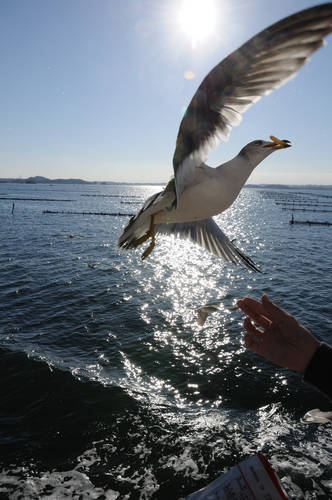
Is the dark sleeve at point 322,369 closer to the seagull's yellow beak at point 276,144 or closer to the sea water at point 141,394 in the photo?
the seagull's yellow beak at point 276,144

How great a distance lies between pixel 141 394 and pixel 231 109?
8.91 meters

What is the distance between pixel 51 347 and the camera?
11.9 metres

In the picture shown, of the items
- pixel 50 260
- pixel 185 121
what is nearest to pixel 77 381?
pixel 185 121

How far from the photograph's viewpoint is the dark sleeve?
2084 millimetres

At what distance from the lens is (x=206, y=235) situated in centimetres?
540

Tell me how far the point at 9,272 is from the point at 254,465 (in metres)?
21.1

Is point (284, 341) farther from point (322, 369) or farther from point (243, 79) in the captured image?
point (243, 79)

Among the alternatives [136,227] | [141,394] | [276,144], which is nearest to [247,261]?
[136,227]

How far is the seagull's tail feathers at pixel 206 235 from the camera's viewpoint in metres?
4.95

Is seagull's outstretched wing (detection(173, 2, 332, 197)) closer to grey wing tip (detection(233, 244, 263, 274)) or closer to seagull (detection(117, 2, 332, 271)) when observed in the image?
seagull (detection(117, 2, 332, 271))

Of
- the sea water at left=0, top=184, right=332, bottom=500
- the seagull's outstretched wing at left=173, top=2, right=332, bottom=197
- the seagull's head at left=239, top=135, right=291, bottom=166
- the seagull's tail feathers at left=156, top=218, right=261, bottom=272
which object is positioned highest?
the seagull's outstretched wing at left=173, top=2, right=332, bottom=197

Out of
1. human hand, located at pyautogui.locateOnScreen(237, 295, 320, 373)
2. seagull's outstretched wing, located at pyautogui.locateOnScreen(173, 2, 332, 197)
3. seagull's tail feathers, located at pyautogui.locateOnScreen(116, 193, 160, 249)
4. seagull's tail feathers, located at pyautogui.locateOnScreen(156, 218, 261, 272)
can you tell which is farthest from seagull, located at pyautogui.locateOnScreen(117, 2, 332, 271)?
seagull's tail feathers, located at pyautogui.locateOnScreen(156, 218, 261, 272)

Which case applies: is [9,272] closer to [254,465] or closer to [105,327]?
[105,327]

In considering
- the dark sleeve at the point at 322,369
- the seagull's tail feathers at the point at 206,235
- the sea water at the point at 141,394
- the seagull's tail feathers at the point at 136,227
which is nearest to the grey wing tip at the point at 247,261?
the seagull's tail feathers at the point at 206,235
